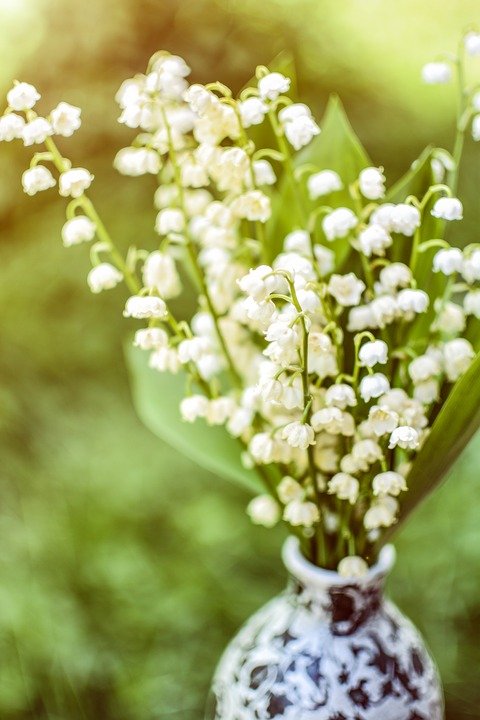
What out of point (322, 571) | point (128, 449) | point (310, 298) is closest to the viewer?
point (310, 298)

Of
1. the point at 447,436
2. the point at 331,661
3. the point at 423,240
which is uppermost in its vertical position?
the point at 423,240

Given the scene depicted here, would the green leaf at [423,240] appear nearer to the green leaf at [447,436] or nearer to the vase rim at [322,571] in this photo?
the green leaf at [447,436]

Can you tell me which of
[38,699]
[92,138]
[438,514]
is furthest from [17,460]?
[438,514]

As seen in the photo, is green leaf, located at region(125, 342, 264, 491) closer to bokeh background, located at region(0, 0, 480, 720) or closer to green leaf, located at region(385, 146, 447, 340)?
green leaf, located at region(385, 146, 447, 340)

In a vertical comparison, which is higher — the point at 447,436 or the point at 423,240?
the point at 423,240

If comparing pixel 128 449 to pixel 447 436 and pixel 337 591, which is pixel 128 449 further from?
pixel 447 436

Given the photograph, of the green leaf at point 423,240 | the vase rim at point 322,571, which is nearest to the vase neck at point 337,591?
the vase rim at point 322,571

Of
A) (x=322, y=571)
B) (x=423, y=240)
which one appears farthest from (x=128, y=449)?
(x=423, y=240)
